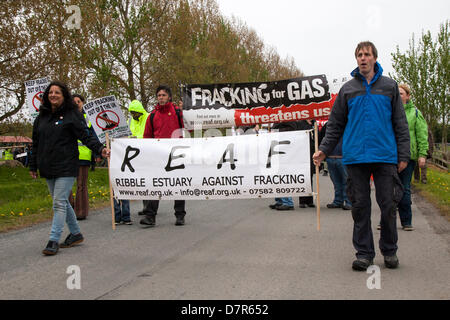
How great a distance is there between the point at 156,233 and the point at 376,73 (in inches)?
150

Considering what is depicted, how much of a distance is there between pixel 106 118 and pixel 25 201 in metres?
3.22

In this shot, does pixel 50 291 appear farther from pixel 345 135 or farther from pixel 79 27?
pixel 79 27

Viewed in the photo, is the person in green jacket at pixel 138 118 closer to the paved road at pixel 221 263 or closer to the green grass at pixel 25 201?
the paved road at pixel 221 263

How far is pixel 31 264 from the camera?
531cm

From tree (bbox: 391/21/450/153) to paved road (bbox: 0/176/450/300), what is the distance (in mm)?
20691

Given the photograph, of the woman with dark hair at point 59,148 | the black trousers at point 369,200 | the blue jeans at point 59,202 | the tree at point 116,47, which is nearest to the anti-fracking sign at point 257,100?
the woman with dark hair at point 59,148

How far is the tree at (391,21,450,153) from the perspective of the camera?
26.7 m

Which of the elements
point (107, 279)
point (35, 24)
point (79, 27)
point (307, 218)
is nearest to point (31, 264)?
point (107, 279)

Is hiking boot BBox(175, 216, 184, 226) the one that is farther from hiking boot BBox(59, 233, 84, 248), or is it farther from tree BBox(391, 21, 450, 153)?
tree BBox(391, 21, 450, 153)

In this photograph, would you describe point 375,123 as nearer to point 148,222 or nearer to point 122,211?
point 148,222

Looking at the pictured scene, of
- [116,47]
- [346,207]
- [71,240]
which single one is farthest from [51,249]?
[116,47]

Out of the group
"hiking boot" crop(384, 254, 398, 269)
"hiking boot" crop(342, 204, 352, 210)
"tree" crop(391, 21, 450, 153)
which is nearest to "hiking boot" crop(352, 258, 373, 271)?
"hiking boot" crop(384, 254, 398, 269)

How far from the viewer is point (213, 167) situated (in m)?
6.89

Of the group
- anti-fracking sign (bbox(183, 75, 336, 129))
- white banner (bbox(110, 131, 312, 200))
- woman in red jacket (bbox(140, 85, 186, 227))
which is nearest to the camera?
white banner (bbox(110, 131, 312, 200))
